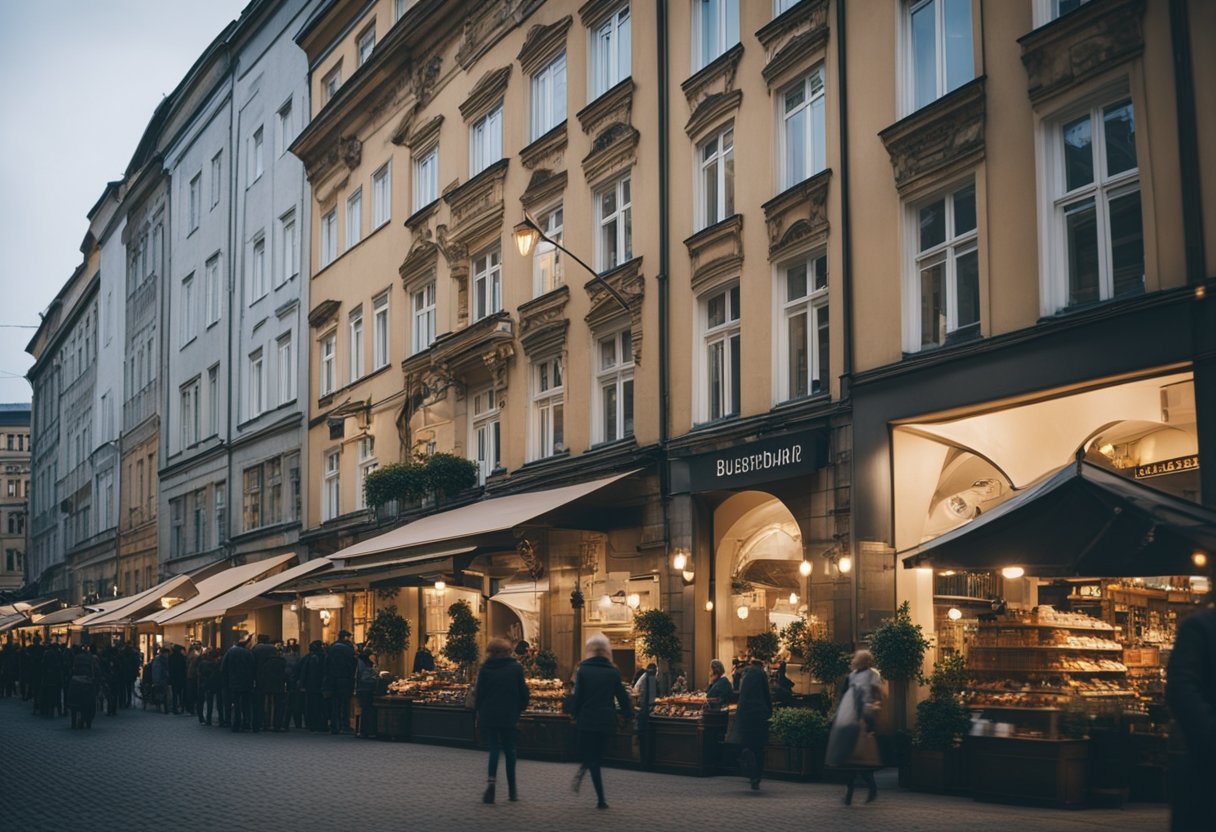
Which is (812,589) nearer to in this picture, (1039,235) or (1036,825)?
(1039,235)

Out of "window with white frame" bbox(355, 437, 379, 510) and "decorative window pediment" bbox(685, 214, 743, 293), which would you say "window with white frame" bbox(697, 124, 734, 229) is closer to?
"decorative window pediment" bbox(685, 214, 743, 293)

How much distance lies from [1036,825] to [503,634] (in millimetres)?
16778

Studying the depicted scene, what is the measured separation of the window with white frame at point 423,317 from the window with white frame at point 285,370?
8926 mm

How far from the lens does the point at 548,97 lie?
28703 millimetres

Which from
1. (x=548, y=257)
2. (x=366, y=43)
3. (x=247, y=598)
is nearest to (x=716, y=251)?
(x=548, y=257)

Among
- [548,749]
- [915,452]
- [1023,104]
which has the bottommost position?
[548,749]

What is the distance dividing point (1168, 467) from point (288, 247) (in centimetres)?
3009

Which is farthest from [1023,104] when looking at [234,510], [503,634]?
[234,510]

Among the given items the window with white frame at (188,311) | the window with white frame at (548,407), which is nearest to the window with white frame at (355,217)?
the window with white frame at (548,407)

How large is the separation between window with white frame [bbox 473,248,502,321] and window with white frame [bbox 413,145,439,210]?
9.74 feet

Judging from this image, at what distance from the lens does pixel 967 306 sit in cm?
1825

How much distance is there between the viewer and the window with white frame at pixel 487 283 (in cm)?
3017

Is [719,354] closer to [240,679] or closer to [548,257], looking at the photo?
[548,257]

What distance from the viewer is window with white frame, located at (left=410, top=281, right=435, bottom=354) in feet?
108
